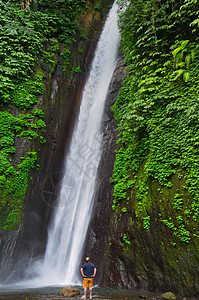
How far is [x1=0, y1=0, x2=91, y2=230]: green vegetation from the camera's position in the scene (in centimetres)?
944

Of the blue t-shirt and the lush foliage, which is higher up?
the lush foliage

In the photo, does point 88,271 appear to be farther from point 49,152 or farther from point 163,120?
point 49,152

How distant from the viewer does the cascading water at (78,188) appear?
8805 millimetres

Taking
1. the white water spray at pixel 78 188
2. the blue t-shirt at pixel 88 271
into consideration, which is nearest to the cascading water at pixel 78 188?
the white water spray at pixel 78 188

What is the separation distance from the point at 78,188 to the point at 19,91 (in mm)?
5989

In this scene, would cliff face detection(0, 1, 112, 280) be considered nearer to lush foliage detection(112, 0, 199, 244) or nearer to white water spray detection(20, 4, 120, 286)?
white water spray detection(20, 4, 120, 286)

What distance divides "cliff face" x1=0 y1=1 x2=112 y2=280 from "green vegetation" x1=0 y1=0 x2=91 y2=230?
14.8 inches

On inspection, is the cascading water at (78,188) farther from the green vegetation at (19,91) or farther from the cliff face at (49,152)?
the green vegetation at (19,91)

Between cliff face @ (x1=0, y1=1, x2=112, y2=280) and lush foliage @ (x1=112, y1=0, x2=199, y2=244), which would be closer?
lush foliage @ (x1=112, y1=0, x2=199, y2=244)

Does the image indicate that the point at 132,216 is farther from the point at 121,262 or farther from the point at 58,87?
the point at 58,87

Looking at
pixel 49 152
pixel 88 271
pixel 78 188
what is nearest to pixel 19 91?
pixel 49 152

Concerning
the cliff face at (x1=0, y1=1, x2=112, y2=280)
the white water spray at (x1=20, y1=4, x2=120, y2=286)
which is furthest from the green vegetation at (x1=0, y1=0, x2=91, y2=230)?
the white water spray at (x1=20, y1=4, x2=120, y2=286)

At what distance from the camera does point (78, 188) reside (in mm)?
10766

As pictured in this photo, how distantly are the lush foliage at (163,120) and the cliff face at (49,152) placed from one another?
164 inches
